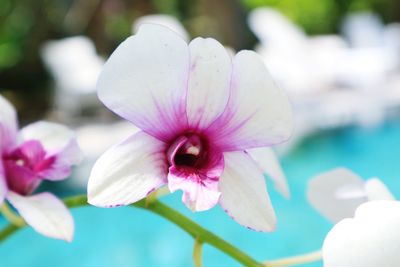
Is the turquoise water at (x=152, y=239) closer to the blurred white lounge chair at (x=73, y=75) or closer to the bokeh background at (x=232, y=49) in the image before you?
the bokeh background at (x=232, y=49)

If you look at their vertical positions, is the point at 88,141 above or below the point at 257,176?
below

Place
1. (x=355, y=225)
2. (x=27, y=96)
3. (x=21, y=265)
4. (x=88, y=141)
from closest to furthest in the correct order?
(x=355, y=225) < (x=21, y=265) < (x=88, y=141) < (x=27, y=96)

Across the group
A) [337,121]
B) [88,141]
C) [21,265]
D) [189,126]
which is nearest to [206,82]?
[189,126]

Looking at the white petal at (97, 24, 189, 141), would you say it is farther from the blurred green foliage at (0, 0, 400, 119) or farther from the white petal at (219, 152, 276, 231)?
the blurred green foliage at (0, 0, 400, 119)

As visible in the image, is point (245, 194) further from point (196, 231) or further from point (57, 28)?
point (57, 28)

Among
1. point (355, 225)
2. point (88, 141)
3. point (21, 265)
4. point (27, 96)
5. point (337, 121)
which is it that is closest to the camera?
point (355, 225)

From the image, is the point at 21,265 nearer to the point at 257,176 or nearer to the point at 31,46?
the point at 257,176

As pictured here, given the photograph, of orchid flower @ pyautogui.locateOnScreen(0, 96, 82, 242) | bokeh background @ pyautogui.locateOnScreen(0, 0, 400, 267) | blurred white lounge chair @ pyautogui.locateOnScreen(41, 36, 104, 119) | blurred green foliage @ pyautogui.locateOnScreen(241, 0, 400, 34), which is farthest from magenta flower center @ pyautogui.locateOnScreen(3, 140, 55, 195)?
blurred green foliage @ pyautogui.locateOnScreen(241, 0, 400, 34)
